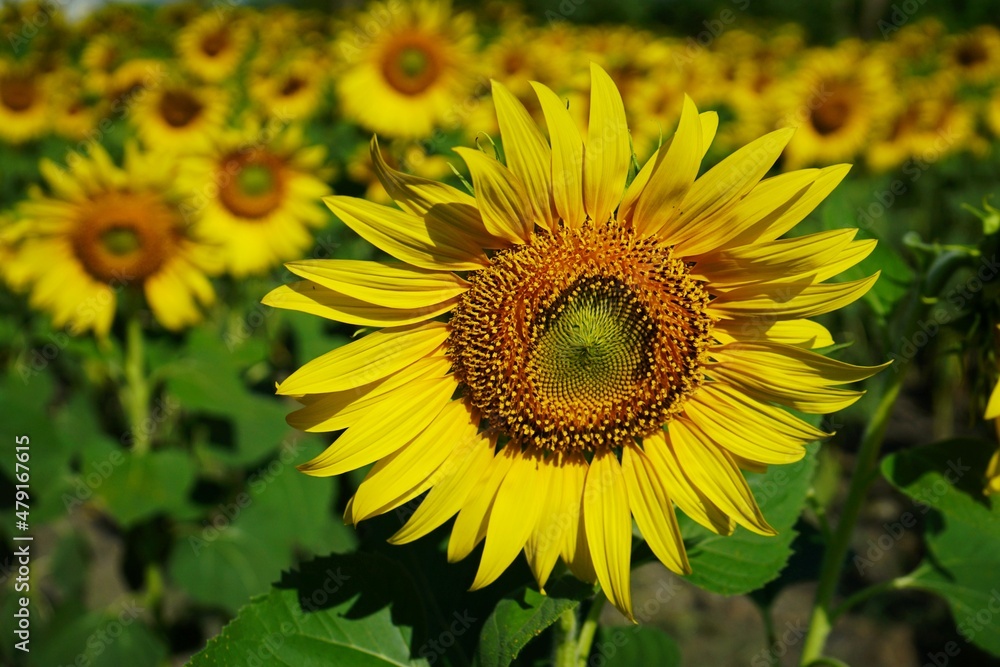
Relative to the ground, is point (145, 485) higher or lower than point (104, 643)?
higher

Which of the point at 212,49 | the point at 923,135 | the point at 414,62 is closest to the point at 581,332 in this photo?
the point at 414,62

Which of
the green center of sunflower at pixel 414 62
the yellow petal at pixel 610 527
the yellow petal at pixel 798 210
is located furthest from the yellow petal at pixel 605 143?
the green center of sunflower at pixel 414 62

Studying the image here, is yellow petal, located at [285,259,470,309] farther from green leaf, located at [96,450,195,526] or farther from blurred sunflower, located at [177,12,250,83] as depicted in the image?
blurred sunflower, located at [177,12,250,83]

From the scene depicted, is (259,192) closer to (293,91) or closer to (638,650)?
(293,91)

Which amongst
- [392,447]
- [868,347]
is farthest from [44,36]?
[392,447]

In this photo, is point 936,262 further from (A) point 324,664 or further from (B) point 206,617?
(B) point 206,617

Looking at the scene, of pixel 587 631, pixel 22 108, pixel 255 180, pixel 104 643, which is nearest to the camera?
pixel 587 631

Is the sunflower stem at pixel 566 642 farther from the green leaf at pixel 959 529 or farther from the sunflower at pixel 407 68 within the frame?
the sunflower at pixel 407 68
